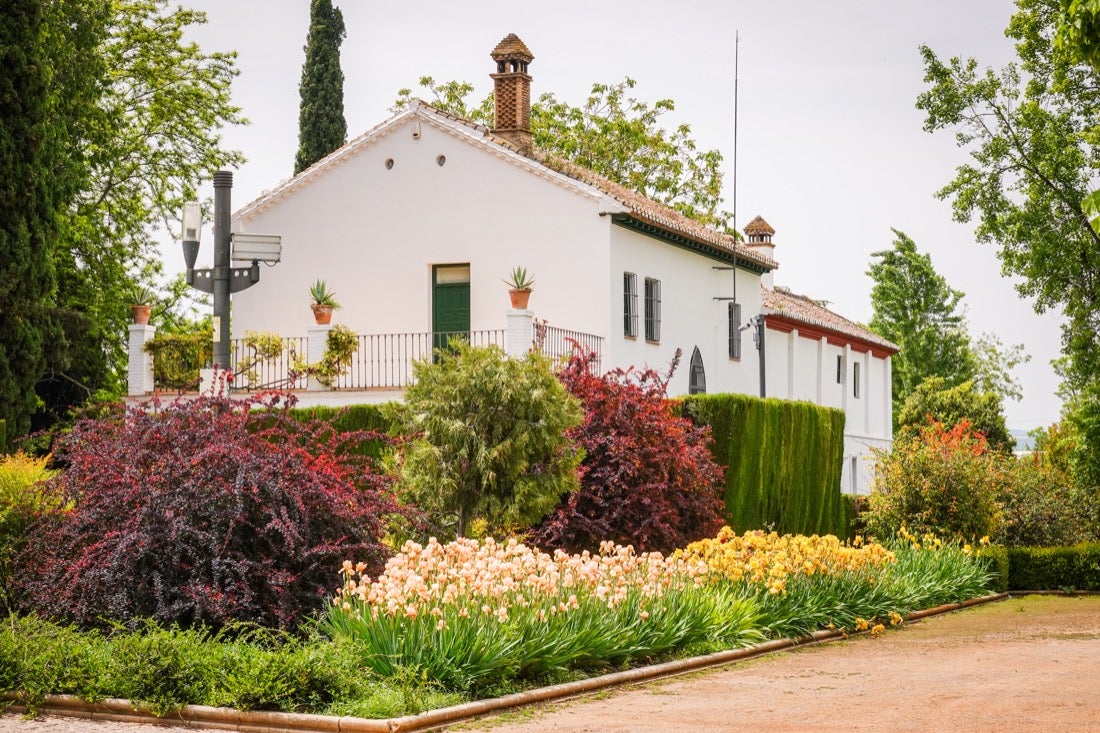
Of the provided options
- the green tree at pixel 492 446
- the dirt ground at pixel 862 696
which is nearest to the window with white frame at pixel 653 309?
the green tree at pixel 492 446

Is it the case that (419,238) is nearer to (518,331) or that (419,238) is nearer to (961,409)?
(518,331)

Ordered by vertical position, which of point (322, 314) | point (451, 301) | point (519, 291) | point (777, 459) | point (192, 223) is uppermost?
point (192, 223)

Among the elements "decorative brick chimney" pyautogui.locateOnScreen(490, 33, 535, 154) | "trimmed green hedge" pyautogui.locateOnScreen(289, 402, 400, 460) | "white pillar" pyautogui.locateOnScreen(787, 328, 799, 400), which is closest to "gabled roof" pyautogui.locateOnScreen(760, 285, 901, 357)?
"white pillar" pyautogui.locateOnScreen(787, 328, 799, 400)

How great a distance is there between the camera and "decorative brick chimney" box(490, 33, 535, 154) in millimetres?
34094

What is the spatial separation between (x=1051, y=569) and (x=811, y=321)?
55.6 feet

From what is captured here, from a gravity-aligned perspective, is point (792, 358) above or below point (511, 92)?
below

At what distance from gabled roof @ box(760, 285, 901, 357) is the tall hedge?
9997 millimetres

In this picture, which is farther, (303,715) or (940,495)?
(940,495)

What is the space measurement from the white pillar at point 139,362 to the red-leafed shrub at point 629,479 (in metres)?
12.4

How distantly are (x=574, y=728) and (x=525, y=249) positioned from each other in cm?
2100

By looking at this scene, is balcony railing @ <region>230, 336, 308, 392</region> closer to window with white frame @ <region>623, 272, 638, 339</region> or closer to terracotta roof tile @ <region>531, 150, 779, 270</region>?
terracotta roof tile @ <region>531, 150, 779, 270</region>

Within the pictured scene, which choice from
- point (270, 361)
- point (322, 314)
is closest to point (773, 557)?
point (322, 314)

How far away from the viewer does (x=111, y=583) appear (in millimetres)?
12922

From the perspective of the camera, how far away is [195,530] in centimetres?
1291
